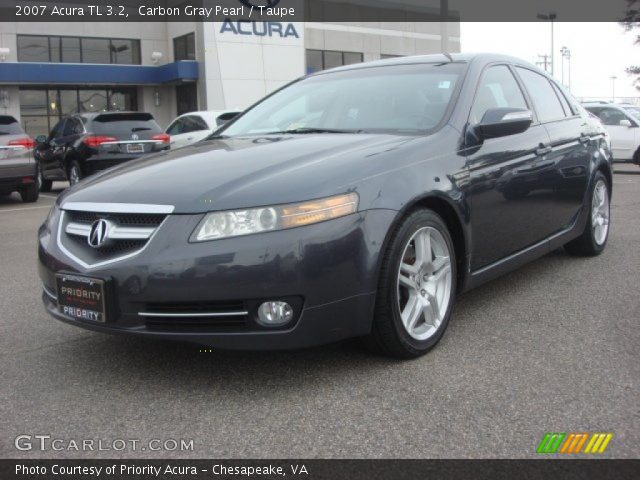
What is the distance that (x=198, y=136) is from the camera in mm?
14750

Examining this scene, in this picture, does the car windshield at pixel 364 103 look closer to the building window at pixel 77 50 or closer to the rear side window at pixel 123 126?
the rear side window at pixel 123 126

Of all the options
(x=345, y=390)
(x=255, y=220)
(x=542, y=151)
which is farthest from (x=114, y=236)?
(x=542, y=151)

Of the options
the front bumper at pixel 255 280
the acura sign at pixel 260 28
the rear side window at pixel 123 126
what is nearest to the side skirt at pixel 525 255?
the front bumper at pixel 255 280

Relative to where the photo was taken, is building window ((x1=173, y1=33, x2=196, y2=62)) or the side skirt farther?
building window ((x1=173, y1=33, x2=196, y2=62))

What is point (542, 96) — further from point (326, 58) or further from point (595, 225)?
point (326, 58)

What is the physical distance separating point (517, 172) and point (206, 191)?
205 cm

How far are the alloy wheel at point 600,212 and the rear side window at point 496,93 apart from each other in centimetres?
137

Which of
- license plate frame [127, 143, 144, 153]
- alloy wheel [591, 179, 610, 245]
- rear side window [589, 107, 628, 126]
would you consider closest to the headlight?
alloy wheel [591, 179, 610, 245]

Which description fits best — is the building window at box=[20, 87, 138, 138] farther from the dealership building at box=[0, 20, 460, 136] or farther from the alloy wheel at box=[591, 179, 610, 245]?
the alloy wheel at box=[591, 179, 610, 245]

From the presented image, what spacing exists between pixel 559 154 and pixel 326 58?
31970 millimetres

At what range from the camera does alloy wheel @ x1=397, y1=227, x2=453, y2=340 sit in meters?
3.44

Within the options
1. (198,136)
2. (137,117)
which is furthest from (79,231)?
(198,136)

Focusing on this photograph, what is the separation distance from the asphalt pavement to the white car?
13.2 meters
